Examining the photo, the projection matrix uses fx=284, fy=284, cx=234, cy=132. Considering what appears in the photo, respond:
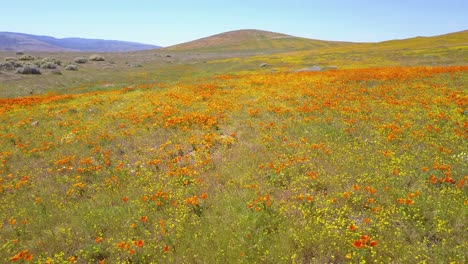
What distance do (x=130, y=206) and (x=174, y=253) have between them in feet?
7.45

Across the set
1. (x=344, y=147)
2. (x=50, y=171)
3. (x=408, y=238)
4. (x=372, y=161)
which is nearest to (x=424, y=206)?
(x=408, y=238)

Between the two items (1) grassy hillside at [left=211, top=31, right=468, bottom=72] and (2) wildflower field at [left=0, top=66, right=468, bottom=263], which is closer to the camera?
(2) wildflower field at [left=0, top=66, right=468, bottom=263]

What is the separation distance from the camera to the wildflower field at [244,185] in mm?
5672

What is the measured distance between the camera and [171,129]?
1366 cm

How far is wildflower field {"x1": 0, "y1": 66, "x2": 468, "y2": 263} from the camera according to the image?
223 inches

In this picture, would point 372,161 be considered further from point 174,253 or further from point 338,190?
point 174,253

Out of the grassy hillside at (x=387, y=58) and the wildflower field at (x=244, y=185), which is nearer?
the wildflower field at (x=244, y=185)

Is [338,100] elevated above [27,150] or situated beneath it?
elevated above

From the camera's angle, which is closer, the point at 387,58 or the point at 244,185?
the point at 244,185

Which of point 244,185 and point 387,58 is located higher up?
point 387,58

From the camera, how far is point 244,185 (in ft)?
26.0

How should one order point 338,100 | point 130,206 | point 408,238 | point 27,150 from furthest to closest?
point 338,100 < point 27,150 < point 130,206 < point 408,238

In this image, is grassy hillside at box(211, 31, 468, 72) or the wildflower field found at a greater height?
grassy hillside at box(211, 31, 468, 72)

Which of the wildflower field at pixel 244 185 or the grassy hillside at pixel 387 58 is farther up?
the grassy hillside at pixel 387 58
